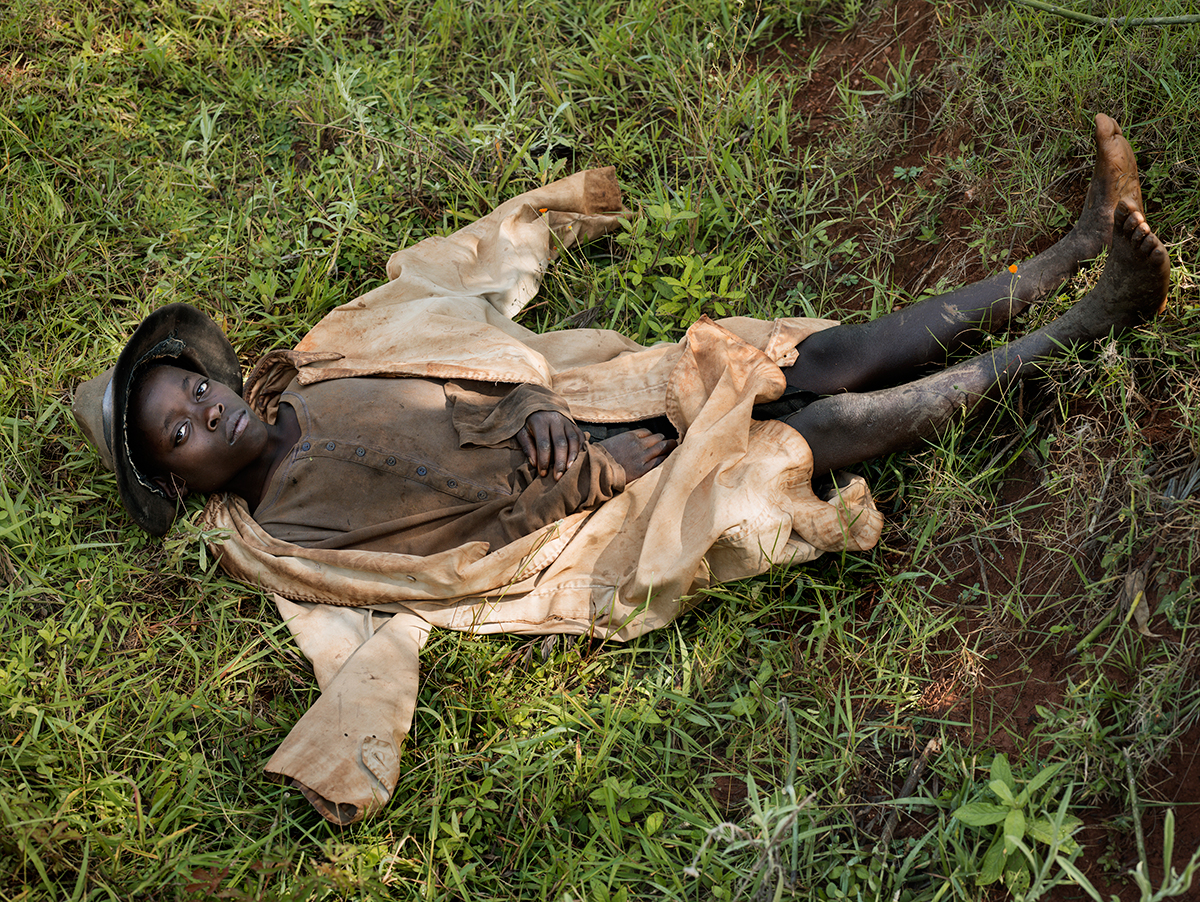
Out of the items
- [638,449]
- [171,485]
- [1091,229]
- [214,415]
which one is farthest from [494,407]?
→ [1091,229]

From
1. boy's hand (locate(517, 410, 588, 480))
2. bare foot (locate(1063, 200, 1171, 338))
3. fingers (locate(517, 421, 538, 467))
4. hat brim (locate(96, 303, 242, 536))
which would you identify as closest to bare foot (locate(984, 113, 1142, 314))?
bare foot (locate(1063, 200, 1171, 338))

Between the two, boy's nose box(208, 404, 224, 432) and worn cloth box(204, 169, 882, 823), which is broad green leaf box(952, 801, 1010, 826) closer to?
worn cloth box(204, 169, 882, 823)

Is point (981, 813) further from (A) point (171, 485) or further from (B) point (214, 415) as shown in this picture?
(A) point (171, 485)

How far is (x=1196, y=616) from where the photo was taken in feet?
6.20

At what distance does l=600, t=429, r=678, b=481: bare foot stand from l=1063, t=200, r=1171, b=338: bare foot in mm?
1283

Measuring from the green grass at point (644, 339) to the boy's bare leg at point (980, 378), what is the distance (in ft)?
0.35

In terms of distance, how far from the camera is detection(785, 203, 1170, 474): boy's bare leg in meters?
2.24

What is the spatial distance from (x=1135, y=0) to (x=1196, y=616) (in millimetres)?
2133

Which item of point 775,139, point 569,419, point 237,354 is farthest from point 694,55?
point 237,354

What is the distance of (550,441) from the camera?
2656 mm

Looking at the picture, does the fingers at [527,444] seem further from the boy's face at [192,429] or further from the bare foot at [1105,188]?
the bare foot at [1105,188]

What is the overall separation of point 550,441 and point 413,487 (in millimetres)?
476

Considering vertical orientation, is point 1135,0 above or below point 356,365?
above

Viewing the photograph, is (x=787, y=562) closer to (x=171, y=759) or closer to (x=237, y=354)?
(x=171, y=759)
